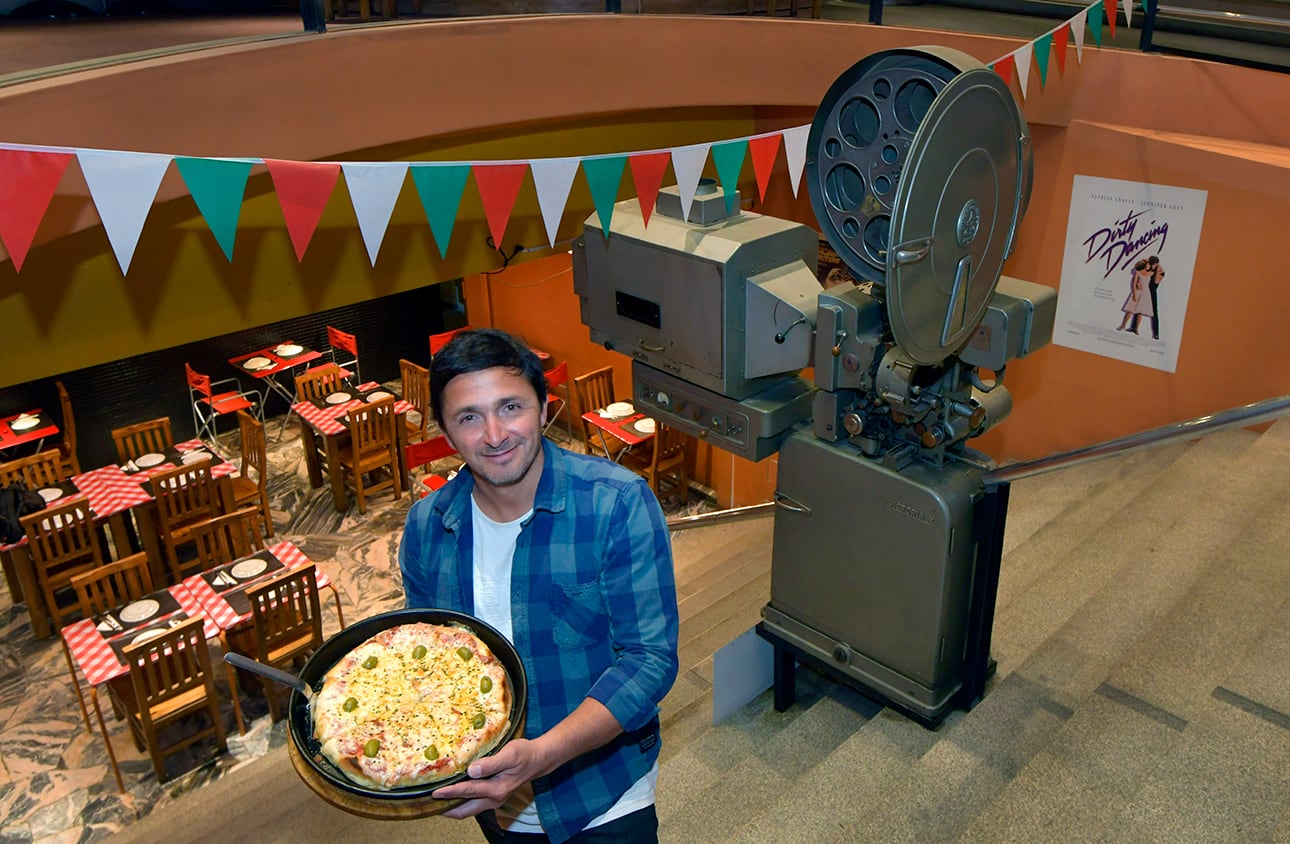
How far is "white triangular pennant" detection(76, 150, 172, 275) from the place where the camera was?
224 cm

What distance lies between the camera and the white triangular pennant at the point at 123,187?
2236 mm

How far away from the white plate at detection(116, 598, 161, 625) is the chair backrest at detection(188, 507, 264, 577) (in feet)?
2.68

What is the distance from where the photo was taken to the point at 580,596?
1562mm

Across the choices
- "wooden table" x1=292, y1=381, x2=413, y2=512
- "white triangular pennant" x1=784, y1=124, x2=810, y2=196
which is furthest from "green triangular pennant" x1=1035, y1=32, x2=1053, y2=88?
"wooden table" x1=292, y1=381, x2=413, y2=512

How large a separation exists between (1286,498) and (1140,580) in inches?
31.7

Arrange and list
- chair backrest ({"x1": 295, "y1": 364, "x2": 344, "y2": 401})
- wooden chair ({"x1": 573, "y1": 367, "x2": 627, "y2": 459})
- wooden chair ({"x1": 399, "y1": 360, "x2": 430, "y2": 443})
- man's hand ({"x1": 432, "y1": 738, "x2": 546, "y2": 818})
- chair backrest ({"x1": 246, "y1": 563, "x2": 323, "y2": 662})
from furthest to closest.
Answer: wooden chair ({"x1": 399, "y1": 360, "x2": 430, "y2": 443}) → chair backrest ({"x1": 295, "y1": 364, "x2": 344, "y2": 401}) → wooden chair ({"x1": 573, "y1": 367, "x2": 627, "y2": 459}) → chair backrest ({"x1": 246, "y1": 563, "x2": 323, "y2": 662}) → man's hand ({"x1": 432, "y1": 738, "x2": 546, "y2": 818})

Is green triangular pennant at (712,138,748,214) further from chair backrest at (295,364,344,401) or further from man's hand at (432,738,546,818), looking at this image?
chair backrest at (295,364,344,401)

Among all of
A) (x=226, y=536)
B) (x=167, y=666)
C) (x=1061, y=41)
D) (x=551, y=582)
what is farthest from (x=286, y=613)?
(x=1061, y=41)

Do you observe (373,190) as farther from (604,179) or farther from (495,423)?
(495,423)

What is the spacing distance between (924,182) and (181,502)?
5.53 m

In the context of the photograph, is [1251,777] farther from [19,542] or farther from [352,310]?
[352,310]

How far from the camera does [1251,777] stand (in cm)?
234

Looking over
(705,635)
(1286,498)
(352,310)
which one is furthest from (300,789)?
(352,310)

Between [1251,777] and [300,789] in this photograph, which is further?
[300,789]
